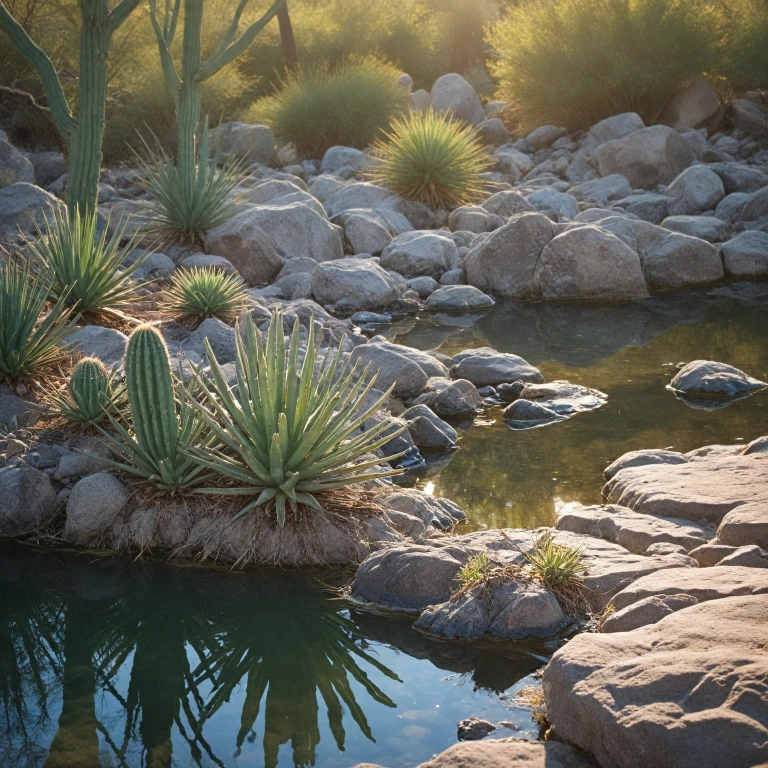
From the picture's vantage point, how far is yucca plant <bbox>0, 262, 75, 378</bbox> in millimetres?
6387

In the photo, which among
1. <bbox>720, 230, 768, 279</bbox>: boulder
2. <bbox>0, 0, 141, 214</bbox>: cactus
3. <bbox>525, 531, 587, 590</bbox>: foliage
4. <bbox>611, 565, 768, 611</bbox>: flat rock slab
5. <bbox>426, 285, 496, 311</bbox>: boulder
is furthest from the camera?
<bbox>720, 230, 768, 279</bbox>: boulder

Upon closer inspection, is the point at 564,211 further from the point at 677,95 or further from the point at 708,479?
the point at 708,479

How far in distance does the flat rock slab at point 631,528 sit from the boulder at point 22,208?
22.1ft

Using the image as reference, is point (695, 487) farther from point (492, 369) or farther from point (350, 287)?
point (350, 287)

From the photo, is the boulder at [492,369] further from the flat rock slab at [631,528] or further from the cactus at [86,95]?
the cactus at [86,95]

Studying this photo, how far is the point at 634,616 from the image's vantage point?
13.1ft

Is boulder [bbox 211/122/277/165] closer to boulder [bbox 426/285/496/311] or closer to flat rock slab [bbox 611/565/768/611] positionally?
boulder [bbox 426/285/496/311]

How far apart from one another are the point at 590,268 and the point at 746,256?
212cm

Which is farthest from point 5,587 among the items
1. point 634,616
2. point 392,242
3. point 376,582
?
point 392,242

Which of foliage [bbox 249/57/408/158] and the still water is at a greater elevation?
foliage [bbox 249/57/408/158]

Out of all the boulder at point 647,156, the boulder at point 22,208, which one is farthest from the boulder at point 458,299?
the boulder at point 647,156

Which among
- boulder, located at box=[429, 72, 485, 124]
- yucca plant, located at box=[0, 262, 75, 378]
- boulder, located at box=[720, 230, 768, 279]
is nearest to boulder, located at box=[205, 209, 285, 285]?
yucca plant, located at box=[0, 262, 75, 378]

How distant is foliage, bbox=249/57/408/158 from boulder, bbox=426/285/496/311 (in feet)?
28.5

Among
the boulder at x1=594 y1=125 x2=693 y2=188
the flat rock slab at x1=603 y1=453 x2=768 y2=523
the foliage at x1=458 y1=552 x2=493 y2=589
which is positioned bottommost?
the foliage at x1=458 y1=552 x2=493 y2=589
